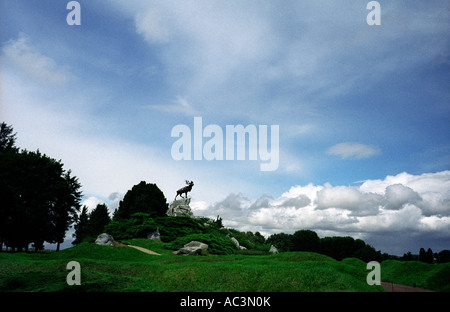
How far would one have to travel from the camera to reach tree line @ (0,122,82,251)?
128ft

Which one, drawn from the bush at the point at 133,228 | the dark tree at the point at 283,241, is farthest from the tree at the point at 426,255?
the bush at the point at 133,228

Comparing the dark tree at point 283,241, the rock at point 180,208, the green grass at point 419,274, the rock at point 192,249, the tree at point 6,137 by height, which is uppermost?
the tree at point 6,137

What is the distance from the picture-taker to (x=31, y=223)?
4141 cm

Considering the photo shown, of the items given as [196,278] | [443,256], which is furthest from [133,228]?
[443,256]

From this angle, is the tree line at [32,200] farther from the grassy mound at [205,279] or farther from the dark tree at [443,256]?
the dark tree at [443,256]

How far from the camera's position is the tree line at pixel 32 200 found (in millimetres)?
39031

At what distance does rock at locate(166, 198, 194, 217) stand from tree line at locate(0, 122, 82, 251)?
63.1 ft

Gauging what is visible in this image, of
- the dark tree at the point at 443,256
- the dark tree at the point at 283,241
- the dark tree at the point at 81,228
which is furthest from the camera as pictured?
the dark tree at the point at 81,228

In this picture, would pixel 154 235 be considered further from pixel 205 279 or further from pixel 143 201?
pixel 205 279

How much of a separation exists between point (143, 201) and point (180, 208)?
8.78 metres

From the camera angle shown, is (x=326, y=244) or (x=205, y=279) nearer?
(x=205, y=279)

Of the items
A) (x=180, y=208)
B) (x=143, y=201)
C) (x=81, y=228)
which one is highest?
(x=143, y=201)

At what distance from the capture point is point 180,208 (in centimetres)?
6141

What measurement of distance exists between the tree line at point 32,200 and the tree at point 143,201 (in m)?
13.8
